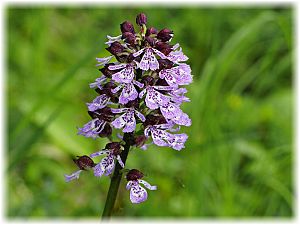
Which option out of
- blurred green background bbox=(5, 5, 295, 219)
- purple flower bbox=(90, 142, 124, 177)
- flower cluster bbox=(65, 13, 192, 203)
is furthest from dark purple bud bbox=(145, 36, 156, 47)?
blurred green background bbox=(5, 5, 295, 219)

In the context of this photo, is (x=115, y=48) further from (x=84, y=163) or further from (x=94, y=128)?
(x=84, y=163)

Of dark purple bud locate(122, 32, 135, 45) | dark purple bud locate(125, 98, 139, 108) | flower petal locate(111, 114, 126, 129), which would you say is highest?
dark purple bud locate(122, 32, 135, 45)

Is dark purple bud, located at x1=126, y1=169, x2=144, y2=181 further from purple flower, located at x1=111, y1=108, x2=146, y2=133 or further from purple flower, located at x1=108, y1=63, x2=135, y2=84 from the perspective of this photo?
purple flower, located at x1=108, y1=63, x2=135, y2=84

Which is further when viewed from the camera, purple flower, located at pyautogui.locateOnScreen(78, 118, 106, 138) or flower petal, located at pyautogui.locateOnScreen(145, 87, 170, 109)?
purple flower, located at pyautogui.locateOnScreen(78, 118, 106, 138)

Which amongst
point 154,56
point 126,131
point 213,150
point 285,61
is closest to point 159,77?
point 154,56

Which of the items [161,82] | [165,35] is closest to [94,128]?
[161,82]

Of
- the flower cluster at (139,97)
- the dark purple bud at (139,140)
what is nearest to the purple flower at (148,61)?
the flower cluster at (139,97)

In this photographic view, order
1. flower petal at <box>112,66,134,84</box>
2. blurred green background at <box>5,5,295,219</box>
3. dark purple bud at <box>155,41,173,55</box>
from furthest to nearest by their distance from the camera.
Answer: blurred green background at <box>5,5,295,219</box>
dark purple bud at <box>155,41,173,55</box>
flower petal at <box>112,66,134,84</box>

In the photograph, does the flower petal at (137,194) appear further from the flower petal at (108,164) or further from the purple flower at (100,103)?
the purple flower at (100,103)
